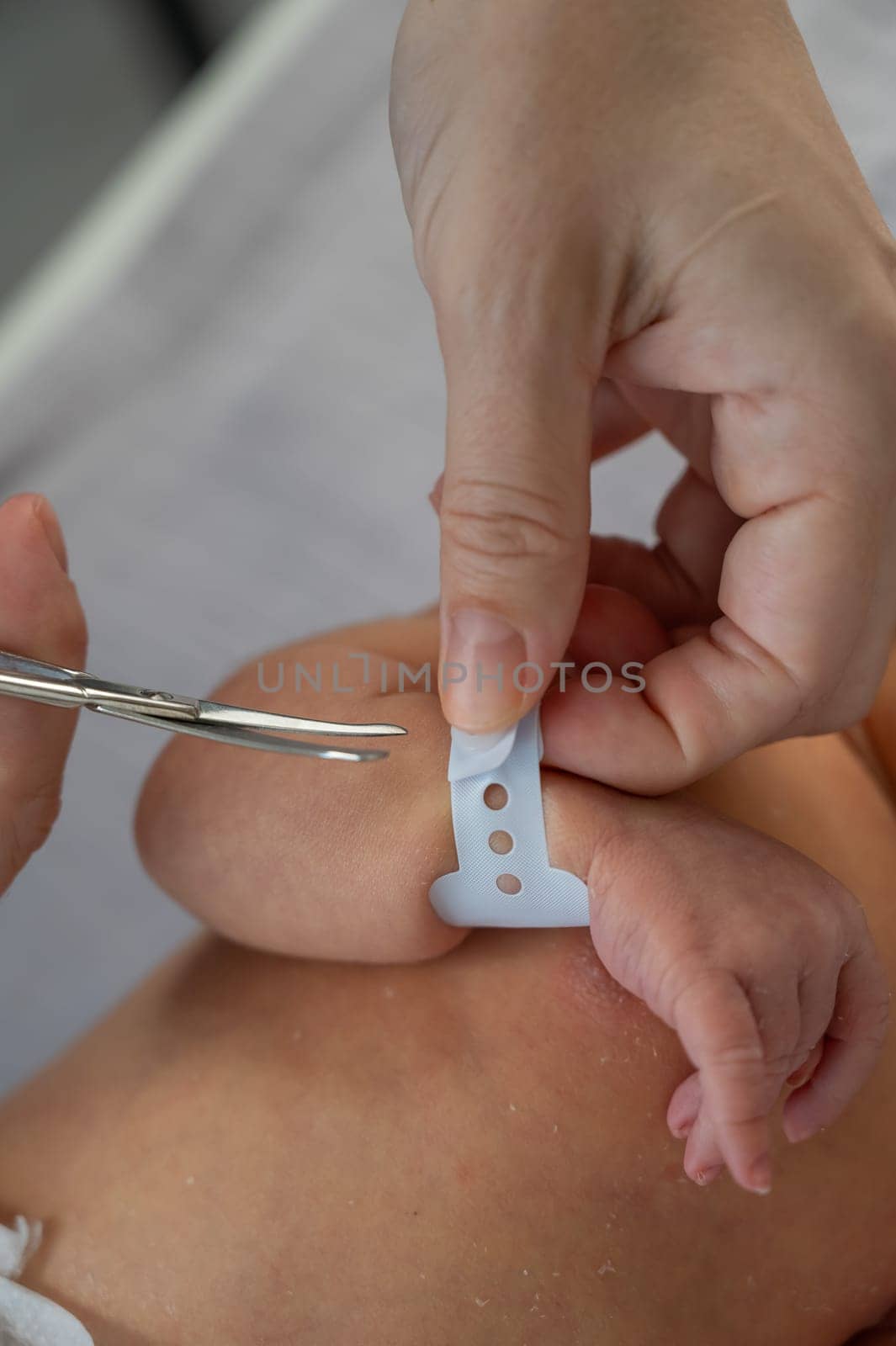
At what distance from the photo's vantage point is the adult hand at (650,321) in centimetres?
81

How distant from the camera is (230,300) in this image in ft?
5.61

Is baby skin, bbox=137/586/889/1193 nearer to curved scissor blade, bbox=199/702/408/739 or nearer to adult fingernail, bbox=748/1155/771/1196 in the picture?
adult fingernail, bbox=748/1155/771/1196

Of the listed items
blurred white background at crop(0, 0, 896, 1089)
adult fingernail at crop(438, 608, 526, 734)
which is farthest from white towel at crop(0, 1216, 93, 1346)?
blurred white background at crop(0, 0, 896, 1089)

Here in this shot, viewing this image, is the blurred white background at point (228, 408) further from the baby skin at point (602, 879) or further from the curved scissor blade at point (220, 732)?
the curved scissor blade at point (220, 732)

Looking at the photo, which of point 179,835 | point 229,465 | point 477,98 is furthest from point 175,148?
point 179,835

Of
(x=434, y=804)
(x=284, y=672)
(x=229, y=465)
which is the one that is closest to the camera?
(x=434, y=804)

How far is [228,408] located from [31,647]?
0.85 metres

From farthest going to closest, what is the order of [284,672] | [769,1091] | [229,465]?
[229,465] < [284,672] < [769,1091]

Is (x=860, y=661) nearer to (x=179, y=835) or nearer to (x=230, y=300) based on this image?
(x=179, y=835)

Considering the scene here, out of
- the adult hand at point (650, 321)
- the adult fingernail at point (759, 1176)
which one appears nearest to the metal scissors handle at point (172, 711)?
the adult hand at point (650, 321)

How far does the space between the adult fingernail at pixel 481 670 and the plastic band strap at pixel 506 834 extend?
37 mm

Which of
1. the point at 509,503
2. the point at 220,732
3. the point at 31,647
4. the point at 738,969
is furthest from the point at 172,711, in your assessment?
the point at 738,969

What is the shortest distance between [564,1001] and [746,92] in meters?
0.67

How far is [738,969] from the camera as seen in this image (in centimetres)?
80
